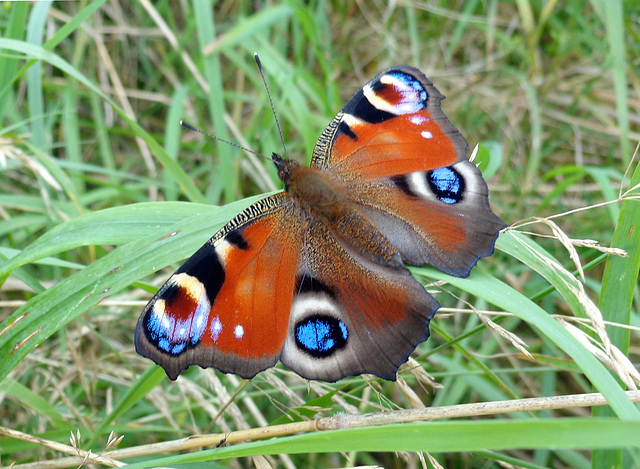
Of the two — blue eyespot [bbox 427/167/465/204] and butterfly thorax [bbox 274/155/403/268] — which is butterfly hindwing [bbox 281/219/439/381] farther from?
blue eyespot [bbox 427/167/465/204]

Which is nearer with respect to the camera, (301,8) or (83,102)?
(301,8)

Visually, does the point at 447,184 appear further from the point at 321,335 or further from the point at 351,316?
the point at 321,335

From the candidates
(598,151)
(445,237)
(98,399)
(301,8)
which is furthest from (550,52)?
(98,399)

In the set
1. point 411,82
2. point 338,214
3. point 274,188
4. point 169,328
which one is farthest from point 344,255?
point 274,188

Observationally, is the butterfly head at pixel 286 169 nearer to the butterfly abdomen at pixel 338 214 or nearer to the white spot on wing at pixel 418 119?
the butterfly abdomen at pixel 338 214

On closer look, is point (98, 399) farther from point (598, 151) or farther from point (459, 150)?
point (598, 151)

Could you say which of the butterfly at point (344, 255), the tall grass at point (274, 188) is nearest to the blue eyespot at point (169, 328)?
the butterfly at point (344, 255)

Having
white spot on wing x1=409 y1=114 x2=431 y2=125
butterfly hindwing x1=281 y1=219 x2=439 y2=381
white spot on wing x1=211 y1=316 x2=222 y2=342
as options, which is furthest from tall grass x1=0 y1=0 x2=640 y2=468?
white spot on wing x1=409 y1=114 x2=431 y2=125
